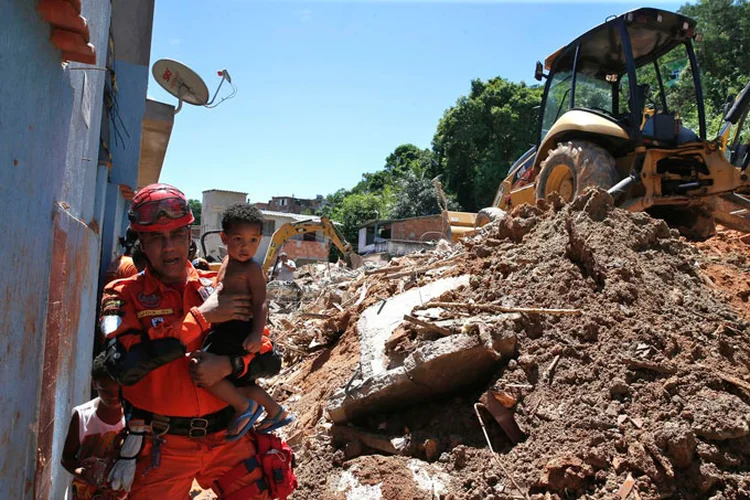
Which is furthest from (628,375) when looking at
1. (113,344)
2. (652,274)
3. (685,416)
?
(113,344)

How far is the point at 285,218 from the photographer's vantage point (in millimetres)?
43625

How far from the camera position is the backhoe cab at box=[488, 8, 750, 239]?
6.93 meters

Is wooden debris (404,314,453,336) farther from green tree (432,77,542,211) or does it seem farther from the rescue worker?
green tree (432,77,542,211)

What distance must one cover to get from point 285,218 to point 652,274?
132 feet

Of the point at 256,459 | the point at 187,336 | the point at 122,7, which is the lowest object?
the point at 256,459

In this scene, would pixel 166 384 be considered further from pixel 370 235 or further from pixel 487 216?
pixel 370 235

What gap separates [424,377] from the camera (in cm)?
391

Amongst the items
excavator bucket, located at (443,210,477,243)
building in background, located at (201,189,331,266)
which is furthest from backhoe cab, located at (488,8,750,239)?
building in background, located at (201,189,331,266)

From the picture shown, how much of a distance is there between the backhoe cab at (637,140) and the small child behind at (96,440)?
5.88m

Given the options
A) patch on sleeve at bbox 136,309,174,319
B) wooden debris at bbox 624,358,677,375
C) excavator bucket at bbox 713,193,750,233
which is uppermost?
excavator bucket at bbox 713,193,750,233

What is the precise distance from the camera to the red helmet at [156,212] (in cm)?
246

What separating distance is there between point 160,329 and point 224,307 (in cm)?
27

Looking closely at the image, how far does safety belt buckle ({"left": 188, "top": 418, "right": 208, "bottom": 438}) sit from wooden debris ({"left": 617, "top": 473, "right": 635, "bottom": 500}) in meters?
2.12

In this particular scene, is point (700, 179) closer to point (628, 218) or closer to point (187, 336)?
point (628, 218)
